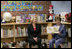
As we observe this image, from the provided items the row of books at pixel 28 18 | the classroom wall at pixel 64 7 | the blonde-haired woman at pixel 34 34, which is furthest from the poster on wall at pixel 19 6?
the classroom wall at pixel 64 7

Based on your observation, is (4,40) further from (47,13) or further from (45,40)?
(47,13)

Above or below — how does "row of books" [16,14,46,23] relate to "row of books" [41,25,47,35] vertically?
above

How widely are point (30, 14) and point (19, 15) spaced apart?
203 millimetres

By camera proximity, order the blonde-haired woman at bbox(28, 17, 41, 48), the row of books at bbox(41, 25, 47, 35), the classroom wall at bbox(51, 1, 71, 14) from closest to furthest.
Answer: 1. the classroom wall at bbox(51, 1, 71, 14)
2. the blonde-haired woman at bbox(28, 17, 41, 48)
3. the row of books at bbox(41, 25, 47, 35)

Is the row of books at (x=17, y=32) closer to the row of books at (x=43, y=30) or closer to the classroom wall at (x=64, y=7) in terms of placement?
the row of books at (x=43, y=30)

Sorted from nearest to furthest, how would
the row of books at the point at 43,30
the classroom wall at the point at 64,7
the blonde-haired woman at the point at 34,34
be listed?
the classroom wall at the point at 64,7 → the blonde-haired woman at the point at 34,34 → the row of books at the point at 43,30

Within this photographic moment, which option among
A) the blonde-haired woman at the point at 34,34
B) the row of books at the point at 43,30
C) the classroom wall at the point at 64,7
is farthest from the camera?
the row of books at the point at 43,30

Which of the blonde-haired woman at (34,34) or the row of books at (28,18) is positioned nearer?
the blonde-haired woman at (34,34)

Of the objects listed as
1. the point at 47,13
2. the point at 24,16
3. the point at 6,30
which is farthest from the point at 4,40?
the point at 47,13

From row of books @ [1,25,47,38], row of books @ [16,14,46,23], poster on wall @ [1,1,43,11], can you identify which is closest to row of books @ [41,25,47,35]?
row of books @ [1,25,47,38]

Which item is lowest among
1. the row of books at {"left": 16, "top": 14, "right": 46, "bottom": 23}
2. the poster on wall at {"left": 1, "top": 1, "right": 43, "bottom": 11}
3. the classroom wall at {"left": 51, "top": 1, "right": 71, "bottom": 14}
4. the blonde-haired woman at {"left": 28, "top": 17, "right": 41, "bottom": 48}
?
the blonde-haired woman at {"left": 28, "top": 17, "right": 41, "bottom": 48}

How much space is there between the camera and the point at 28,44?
218cm

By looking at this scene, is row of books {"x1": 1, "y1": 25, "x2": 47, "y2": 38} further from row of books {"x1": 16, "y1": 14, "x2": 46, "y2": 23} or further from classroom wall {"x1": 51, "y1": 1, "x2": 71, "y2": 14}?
classroom wall {"x1": 51, "y1": 1, "x2": 71, "y2": 14}

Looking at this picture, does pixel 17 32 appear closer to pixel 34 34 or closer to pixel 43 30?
pixel 34 34
